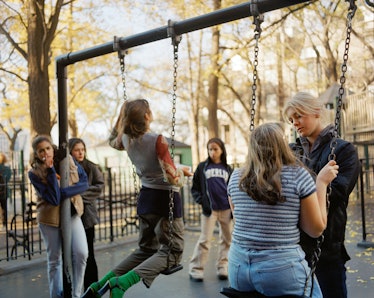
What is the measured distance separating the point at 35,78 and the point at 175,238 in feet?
28.1

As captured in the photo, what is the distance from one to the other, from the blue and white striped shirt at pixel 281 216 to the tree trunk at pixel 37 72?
9.88 m

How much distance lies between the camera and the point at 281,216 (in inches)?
108

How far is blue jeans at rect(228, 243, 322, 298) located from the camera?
2.72m

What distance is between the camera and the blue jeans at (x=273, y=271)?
2.72m

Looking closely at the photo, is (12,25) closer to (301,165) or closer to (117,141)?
(117,141)

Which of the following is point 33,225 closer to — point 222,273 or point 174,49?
point 222,273

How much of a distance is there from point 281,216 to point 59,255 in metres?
3.18

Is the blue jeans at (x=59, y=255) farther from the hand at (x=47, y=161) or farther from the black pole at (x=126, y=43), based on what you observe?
the hand at (x=47, y=161)

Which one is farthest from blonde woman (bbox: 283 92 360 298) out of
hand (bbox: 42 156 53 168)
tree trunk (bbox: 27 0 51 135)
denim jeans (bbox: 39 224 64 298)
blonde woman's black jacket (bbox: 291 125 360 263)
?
tree trunk (bbox: 27 0 51 135)

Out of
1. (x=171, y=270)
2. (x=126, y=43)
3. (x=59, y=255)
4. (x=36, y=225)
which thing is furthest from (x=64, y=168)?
(x=36, y=225)

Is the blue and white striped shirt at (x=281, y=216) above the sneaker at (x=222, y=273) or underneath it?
above

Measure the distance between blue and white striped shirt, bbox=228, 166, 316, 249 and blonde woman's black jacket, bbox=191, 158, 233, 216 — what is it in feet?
13.2

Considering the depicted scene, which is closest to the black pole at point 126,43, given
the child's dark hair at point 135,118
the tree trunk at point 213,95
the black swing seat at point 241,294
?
the child's dark hair at point 135,118

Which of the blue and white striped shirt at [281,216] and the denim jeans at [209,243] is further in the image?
the denim jeans at [209,243]
